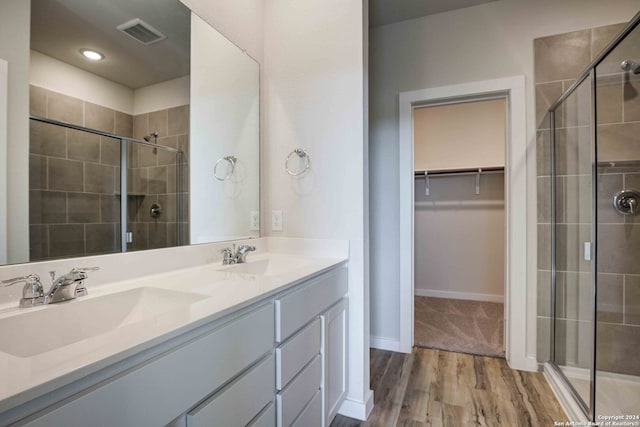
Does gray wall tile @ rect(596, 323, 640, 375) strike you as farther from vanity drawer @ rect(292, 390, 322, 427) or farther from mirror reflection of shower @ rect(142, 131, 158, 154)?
mirror reflection of shower @ rect(142, 131, 158, 154)

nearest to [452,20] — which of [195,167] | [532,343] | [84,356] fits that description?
[195,167]

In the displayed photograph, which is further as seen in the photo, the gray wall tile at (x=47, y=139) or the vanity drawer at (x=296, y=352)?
the vanity drawer at (x=296, y=352)

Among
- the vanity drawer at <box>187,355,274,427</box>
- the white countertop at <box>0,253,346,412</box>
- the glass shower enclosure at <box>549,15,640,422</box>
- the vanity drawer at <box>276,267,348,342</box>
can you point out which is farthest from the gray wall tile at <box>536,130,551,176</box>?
the vanity drawer at <box>187,355,274,427</box>

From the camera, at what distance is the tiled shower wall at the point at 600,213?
62.8 inches

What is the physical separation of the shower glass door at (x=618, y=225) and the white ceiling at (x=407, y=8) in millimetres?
1102

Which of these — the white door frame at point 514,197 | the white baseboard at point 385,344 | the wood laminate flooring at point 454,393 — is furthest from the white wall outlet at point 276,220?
the white door frame at point 514,197

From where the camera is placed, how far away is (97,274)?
0.94 meters

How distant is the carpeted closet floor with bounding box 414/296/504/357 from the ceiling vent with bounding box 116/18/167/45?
104 inches

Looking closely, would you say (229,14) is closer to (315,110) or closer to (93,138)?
(315,110)

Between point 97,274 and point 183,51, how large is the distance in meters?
1.02

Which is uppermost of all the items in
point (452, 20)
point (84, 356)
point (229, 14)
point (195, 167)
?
point (452, 20)

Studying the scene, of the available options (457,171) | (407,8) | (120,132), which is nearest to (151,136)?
(120,132)

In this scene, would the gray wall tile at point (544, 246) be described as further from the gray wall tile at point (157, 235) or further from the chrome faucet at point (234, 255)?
the gray wall tile at point (157, 235)

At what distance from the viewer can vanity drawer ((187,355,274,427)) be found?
68 cm
